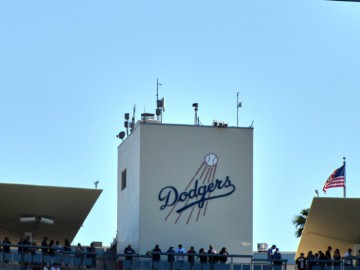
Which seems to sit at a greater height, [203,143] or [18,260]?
[203,143]

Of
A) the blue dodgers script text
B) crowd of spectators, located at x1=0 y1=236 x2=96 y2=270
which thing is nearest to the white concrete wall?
the blue dodgers script text

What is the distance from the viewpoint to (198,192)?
46500 mm

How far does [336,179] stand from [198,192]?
5690mm

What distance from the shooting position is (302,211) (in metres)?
55.6

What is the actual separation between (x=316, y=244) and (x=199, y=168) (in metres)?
6.36

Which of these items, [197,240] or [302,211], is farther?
[302,211]

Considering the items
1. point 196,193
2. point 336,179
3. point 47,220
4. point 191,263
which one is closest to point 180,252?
point 191,263

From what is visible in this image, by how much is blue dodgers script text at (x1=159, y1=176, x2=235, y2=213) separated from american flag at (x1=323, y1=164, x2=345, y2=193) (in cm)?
397

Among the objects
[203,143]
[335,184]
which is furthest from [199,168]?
[335,184]

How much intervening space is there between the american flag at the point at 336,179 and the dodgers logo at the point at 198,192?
3943mm

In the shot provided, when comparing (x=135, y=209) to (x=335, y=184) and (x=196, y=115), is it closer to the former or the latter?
(x=196, y=115)

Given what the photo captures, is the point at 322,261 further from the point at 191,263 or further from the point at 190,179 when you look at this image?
the point at 190,179

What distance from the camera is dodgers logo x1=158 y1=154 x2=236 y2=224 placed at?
4616 centimetres

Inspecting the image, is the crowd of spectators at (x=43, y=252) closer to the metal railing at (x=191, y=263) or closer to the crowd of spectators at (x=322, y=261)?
the metal railing at (x=191, y=263)
